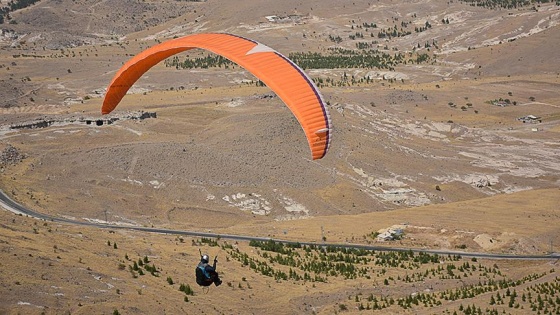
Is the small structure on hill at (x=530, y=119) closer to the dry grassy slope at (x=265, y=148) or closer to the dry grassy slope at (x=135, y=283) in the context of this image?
the dry grassy slope at (x=265, y=148)

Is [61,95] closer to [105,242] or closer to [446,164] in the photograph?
[446,164]

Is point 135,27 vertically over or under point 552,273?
over

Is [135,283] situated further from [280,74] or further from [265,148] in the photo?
[265,148]

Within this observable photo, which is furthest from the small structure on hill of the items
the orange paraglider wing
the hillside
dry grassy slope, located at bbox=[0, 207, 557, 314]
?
the orange paraglider wing

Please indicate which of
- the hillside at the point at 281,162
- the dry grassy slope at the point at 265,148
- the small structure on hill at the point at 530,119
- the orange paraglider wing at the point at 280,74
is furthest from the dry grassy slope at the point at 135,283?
the small structure on hill at the point at 530,119

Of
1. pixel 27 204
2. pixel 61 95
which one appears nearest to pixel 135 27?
pixel 61 95

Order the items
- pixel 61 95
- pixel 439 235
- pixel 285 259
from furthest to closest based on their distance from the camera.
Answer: pixel 61 95 → pixel 439 235 → pixel 285 259

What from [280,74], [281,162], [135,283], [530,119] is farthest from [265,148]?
[280,74]
